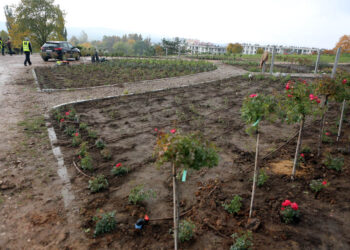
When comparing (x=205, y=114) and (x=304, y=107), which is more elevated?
(x=304, y=107)

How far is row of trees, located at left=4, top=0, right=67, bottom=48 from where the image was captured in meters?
30.7

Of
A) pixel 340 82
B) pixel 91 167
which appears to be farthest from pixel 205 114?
pixel 91 167

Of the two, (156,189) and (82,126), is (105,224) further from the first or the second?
(82,126)

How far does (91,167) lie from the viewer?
4.62 meters

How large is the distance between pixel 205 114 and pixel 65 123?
418 cm

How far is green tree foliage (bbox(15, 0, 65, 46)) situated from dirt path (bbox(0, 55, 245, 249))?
2845 cm

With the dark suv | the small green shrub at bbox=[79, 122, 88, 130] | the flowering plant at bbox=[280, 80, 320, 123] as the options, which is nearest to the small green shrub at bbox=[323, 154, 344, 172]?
the flowering plant at bbox=[280, 80, 320, 123]

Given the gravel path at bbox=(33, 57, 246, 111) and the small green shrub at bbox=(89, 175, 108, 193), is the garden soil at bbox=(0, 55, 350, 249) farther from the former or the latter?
the gravel path at bbox=(33, 57, 246, 111)

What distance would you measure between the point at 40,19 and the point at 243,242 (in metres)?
37.2

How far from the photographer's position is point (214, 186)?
163 inches

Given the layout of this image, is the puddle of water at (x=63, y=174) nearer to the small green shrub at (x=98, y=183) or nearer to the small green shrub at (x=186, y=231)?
the small green shrub at (x=98, y=183)

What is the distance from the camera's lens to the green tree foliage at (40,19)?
1208 inches

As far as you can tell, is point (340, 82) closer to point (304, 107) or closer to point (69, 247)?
point (304, 107)

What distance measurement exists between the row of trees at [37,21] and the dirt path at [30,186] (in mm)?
28482
